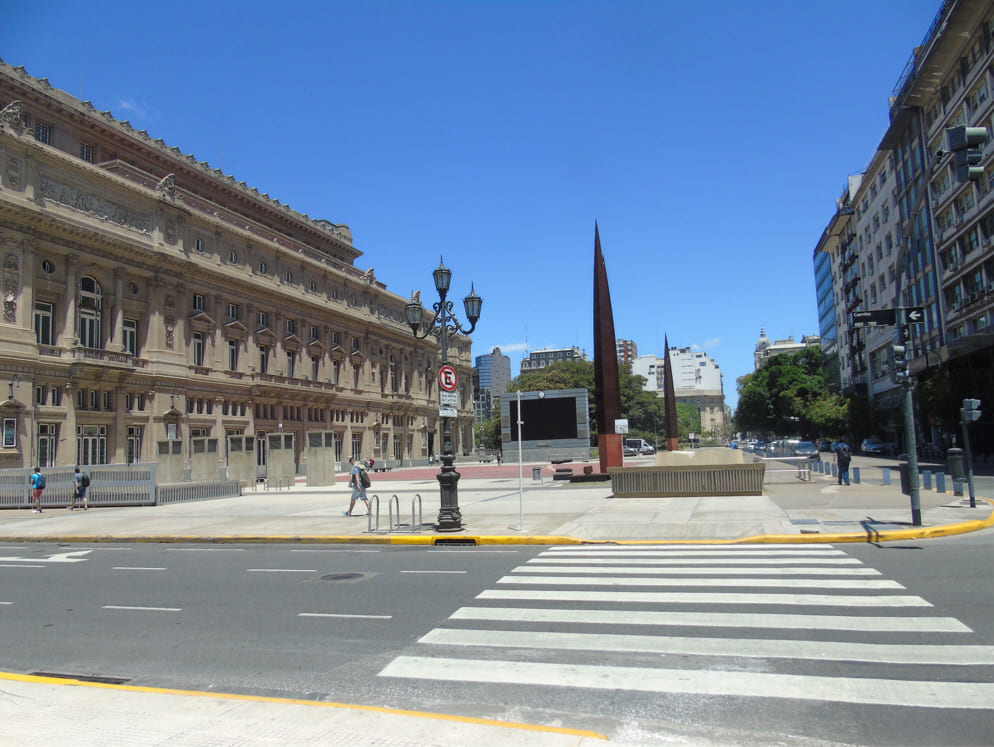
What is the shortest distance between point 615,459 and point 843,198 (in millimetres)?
67945

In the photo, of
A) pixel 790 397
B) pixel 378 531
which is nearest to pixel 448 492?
pixel 378 531

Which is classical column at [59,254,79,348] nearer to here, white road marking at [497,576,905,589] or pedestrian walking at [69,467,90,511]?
pedestrian walking at [69,467,90,511]

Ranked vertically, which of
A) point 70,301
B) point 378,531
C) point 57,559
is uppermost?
point 70,301

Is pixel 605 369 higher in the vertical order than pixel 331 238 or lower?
lower

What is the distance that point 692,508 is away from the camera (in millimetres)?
19156

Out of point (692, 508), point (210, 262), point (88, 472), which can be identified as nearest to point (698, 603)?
point (692, 508)

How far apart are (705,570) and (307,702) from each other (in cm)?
720

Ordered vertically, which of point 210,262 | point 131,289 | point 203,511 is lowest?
point 203,511

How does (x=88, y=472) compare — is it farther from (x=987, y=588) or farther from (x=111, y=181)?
(x=987, y=588)

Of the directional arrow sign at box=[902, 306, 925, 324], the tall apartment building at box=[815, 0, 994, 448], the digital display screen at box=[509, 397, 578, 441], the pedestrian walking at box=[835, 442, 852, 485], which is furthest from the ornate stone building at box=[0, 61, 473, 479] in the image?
the tall apartment building at box=[815, 0, 994, 448]

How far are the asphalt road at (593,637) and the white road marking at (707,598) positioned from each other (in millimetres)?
53

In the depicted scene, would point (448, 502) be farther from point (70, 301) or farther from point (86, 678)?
point (70, 301)

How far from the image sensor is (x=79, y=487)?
92.8 ft

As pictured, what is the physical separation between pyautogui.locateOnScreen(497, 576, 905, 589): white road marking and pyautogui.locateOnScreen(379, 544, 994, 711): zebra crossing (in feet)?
0.05
